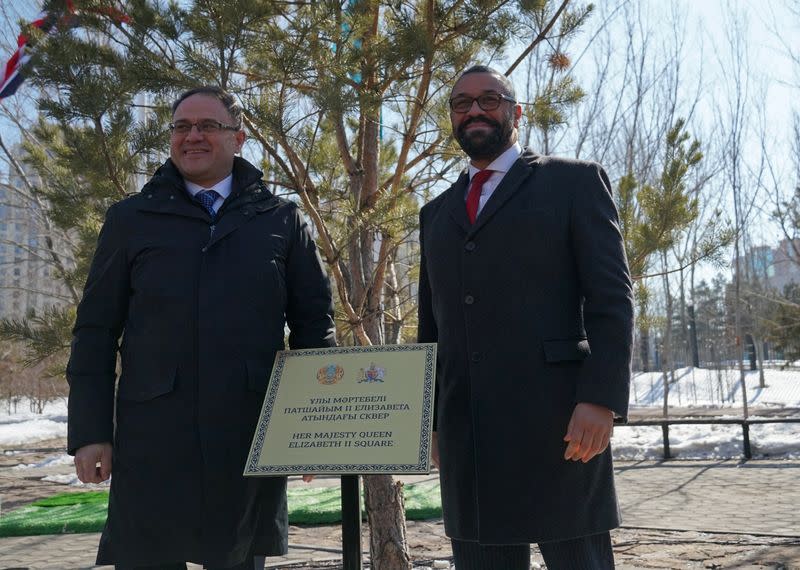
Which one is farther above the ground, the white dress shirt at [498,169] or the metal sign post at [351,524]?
the white dress shirt at [498,169]

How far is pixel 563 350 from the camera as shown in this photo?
2.08 meters

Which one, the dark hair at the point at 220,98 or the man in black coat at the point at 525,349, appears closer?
the man in black coat at the point at 525,349

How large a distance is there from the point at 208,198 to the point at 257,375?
1.87 feet

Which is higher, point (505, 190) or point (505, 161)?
point (505, 161)

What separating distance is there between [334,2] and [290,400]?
6.74ft

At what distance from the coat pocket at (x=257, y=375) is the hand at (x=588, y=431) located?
831 mm

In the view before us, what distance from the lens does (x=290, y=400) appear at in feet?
6.93

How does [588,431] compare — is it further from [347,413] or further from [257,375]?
[257,375]

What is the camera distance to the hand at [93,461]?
216 centimetres

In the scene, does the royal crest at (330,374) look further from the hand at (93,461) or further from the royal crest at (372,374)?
the hand at (93,461)

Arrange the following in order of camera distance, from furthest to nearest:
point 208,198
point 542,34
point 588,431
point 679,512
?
point 679,512 → point 542,34 → point 208,198 → point 588,431

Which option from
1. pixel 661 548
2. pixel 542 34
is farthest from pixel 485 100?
pixel 661 548

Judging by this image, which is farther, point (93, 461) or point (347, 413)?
point (93, 461)

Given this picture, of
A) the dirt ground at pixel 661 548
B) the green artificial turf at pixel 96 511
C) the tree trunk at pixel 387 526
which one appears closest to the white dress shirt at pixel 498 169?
the tree trunk at pixel 387 526
